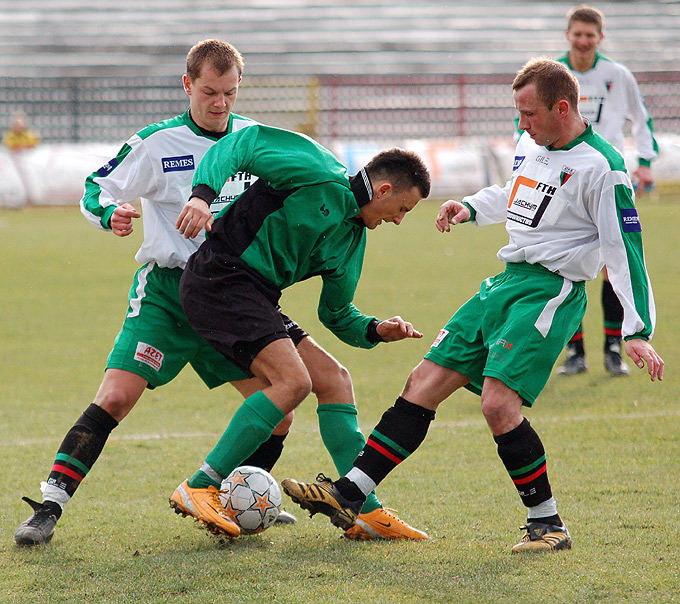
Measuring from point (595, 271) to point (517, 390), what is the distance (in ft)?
1.84

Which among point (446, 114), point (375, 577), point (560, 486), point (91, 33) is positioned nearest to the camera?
point (375, 577)

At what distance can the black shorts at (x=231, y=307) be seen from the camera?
3.44 meters

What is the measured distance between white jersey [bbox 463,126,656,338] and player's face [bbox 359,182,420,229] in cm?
42

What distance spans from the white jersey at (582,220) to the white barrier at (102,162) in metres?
16.1

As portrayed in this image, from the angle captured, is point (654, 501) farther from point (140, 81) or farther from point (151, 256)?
point (140, 81)

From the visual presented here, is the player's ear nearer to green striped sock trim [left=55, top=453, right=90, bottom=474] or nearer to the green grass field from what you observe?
the green grass field

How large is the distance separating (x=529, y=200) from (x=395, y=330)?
72 cm

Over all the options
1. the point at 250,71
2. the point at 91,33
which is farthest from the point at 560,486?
the point at 91,33

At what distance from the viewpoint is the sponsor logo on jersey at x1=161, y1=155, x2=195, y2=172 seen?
12.9 feet

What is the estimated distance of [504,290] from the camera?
3.62 m

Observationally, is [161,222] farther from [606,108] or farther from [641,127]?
[641,127]

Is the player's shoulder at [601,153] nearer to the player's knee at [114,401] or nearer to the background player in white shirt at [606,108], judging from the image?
the player's knee at [114,401]

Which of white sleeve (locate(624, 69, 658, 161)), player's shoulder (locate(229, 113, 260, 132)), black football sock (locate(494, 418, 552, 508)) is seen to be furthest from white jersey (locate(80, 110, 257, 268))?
white sleeve (locate(624, 69, 658, 161))

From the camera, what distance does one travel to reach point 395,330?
3.77 meters
